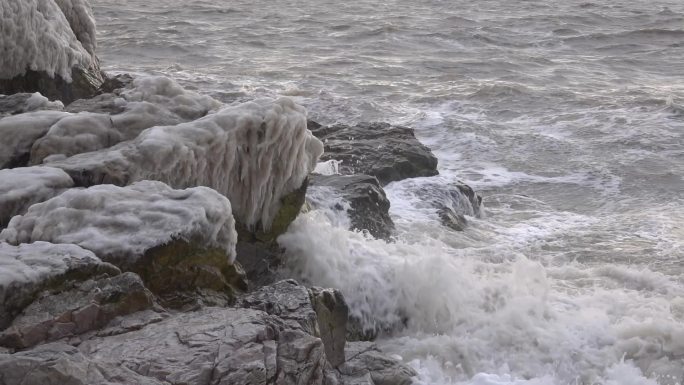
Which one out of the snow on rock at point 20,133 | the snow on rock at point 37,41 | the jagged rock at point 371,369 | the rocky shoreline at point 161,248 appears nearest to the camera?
the rocky shoreline at point 161,248

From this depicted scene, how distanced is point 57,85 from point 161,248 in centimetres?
496

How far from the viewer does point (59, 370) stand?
413cm

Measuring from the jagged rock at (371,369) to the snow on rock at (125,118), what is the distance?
2407mm

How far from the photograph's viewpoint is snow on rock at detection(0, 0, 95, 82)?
945 centimetres

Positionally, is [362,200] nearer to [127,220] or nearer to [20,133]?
[20,133]

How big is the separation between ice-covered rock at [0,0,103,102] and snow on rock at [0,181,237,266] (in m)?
4.13

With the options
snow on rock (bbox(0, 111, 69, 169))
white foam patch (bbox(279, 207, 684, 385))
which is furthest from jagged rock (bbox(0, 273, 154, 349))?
white foam patch (bbox(279, 207, 684, 385))

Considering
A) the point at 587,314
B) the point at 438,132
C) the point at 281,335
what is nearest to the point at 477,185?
the point at 438,132

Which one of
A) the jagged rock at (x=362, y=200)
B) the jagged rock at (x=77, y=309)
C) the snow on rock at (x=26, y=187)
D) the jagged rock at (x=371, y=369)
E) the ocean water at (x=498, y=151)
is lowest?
the ocean water at (x=498, y=151)

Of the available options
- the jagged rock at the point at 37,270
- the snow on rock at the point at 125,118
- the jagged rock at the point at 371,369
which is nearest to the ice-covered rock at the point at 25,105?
the snow on rock at the point at 125,118

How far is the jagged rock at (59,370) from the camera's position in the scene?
13.4 ft

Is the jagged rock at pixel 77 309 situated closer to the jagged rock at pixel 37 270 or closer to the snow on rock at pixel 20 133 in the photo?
the jagged rock at pixel 37 270

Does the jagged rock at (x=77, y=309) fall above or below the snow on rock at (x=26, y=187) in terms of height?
below

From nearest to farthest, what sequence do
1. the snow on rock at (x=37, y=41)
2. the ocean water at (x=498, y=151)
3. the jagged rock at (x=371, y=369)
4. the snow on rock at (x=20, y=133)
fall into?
the jagged rock at (x=371, y=369), the snow on rock at (x=20, y=133), the ocean water at (x=498, y=151), the snow on rock at (x=37, y=41)
